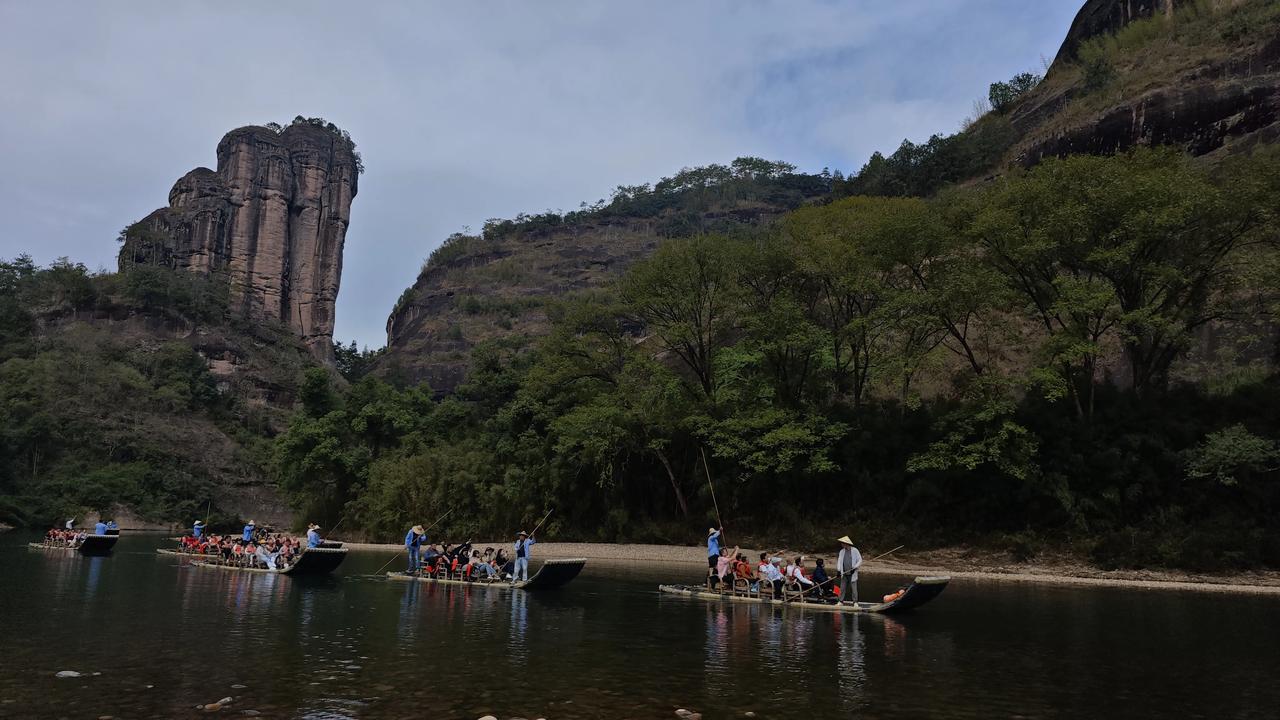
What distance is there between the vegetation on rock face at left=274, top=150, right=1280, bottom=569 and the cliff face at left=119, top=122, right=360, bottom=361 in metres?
95.0

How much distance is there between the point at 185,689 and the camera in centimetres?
998

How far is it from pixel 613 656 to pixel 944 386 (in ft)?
105

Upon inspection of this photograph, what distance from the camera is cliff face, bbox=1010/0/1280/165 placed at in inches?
1908

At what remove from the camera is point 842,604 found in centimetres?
1950

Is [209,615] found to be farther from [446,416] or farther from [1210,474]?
[446,416]

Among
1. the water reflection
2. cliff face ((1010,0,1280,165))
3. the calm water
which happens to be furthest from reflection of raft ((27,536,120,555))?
cliff face ((1010,0,1280,165))

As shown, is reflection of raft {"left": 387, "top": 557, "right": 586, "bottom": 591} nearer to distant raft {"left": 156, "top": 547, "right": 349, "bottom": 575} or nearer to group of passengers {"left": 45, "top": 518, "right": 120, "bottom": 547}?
distant raft {"left": 156, "top": 547, "right": 349, "bottom": 575}

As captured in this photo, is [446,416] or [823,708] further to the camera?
[446,416]

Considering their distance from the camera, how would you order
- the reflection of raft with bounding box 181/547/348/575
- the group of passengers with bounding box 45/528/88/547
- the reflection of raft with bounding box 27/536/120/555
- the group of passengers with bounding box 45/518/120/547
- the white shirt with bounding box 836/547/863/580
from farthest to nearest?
the group of passengers with bounding box 45/528/88/547 → the group of passengers with bounding box 45/518/120/547 → the reflection of raft with bounding box 27/536/120/555 → the reflection of raft with bounding box 181/547/348/575 → the white shirt with bounding box 836/547/863/580

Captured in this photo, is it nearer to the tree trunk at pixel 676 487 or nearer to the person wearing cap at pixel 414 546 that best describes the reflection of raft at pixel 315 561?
the person wearing cap at pixel 414 546

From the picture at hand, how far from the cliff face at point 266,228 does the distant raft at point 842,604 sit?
118 m

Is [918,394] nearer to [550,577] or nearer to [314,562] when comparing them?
[550,577]

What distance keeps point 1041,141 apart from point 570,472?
4560 cm

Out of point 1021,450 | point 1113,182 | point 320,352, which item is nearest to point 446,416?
point 1021,450
